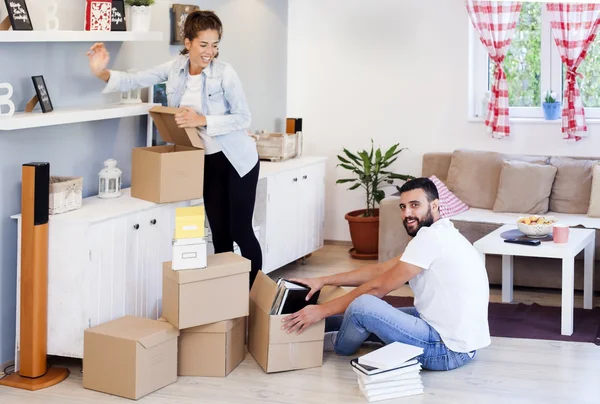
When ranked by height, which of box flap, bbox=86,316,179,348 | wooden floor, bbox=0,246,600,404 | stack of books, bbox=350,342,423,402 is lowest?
wooden floor, bbox=0,246,600,404

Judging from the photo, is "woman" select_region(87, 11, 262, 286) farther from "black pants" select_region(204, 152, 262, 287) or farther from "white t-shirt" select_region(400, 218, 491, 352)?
"white t-shirt" select_region(400, 218, 491, 352)

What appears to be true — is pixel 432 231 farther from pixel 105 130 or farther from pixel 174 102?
pixel 105 130

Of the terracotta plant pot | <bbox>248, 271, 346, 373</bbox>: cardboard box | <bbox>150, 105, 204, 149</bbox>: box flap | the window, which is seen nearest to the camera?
<bbox>248, 271, 346, 373</bbox>: cardboard box

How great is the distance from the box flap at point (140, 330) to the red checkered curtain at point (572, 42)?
359 cm

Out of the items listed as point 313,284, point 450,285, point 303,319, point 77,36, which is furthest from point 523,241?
point 77,36

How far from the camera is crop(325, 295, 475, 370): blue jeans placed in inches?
163

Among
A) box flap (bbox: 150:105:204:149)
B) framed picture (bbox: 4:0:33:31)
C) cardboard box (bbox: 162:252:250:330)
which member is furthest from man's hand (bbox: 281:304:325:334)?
framed picture (bbox: 4:0:33:31)

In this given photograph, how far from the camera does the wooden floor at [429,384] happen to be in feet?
12.8

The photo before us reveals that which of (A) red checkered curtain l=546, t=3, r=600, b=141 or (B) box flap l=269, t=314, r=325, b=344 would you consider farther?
(A) red checkered curtain l=546, t=3, r=600, b=141

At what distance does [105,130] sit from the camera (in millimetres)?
4883

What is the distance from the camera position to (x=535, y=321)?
5117 mm

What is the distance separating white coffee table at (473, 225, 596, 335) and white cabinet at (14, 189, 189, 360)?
6.19ft

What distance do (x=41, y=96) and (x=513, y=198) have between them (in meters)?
3.28

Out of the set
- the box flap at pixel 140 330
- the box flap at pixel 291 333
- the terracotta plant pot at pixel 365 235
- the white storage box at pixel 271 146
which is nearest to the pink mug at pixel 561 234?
the box flap at pixel 291 333
